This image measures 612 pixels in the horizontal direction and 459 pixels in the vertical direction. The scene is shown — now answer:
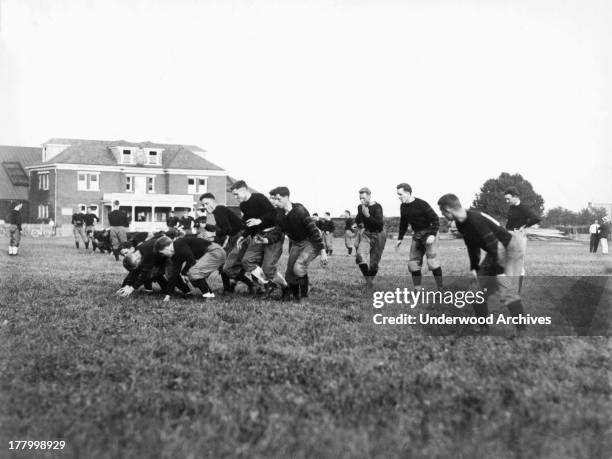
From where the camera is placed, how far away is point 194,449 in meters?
4.02

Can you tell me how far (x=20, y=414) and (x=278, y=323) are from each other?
400cm

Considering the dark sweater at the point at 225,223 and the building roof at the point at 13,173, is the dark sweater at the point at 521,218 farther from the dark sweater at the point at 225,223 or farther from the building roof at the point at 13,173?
the building roof at the point at 13,173

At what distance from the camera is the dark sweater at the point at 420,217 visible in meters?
11.6

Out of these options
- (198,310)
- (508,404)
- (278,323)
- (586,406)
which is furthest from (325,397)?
(198,310)

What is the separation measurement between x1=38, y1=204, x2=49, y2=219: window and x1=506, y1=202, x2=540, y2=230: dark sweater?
54.0 m

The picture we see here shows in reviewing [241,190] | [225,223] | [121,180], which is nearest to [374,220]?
[225,223]

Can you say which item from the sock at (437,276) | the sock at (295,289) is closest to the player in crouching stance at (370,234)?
the sock at (437,276)

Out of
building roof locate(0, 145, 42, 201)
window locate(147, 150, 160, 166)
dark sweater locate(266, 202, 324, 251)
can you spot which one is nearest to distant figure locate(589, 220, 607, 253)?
dark sweater locate(266, 202, 324, 251)

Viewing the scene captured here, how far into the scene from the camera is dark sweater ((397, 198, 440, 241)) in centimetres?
1160

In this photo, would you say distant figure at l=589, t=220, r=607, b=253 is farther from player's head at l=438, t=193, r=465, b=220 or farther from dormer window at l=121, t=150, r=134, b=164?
dormer window at l=121, t=150, r=134, b=164

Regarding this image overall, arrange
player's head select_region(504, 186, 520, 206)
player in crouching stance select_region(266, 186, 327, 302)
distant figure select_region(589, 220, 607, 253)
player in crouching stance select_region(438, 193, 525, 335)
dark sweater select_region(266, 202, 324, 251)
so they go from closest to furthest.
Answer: player in crouching stance select_region(438, 193, 525, 335), player in crouching stance select_region(266, 186, 327, 302), dark sweater select_region(266, 202, 324, 251), player's head select_region(504, 186, 520, 206), distant figure select_region(589, 220, 607, 253)

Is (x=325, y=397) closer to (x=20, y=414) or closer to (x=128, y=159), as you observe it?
(x=20, y=414)

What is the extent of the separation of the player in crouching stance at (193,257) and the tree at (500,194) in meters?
72.7

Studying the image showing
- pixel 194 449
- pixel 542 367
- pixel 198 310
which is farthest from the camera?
pixel 198 310
